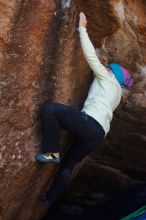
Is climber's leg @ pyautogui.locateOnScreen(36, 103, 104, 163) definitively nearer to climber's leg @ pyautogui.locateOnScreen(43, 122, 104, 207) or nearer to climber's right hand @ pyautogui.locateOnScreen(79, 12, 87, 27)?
climber's leg @ pyautogui.locateOnScreen(43, 122, 104, 207)

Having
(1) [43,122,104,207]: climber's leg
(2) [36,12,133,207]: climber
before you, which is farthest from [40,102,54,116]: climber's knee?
(1) [43,122,104,207]: climber's leg

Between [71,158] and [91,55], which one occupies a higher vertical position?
[91,55]

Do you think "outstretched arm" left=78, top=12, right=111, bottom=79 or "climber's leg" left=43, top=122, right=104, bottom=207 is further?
"climber's leg" left=43, top=122, right=104, bottom=207

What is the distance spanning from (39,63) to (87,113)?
55 centimetres

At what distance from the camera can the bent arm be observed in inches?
147

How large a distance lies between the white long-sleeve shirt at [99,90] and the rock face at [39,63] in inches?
8.1

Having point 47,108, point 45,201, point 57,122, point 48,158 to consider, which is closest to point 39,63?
point 47,108

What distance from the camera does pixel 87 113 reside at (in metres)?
3.82

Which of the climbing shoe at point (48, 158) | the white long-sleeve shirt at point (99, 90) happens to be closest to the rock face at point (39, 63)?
the climbing shoe at point (48, 158)

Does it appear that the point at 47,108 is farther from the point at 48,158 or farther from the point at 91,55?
the point at 91,55

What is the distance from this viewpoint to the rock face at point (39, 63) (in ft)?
12.3

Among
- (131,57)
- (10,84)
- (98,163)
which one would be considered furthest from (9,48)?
(98,163)

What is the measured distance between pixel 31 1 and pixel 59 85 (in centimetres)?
72

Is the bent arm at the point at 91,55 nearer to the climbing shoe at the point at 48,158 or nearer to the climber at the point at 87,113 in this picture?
the climber at the point at 87,113
